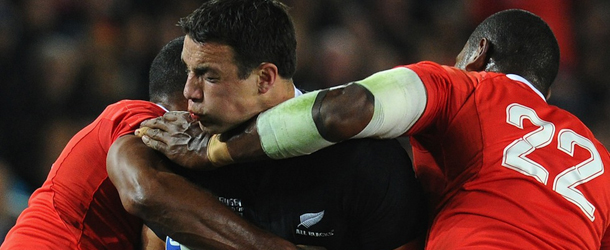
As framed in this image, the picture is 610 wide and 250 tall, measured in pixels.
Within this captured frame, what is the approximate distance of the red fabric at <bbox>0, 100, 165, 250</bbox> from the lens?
3.10m

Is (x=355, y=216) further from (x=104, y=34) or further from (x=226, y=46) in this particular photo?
(x=104, y=34)

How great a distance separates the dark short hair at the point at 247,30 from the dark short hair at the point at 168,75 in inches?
35.4

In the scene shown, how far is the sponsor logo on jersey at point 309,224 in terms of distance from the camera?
2.58 metres

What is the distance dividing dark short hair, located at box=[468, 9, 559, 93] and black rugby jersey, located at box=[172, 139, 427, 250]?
30.5 inches

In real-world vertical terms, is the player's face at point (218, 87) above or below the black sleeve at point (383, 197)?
above

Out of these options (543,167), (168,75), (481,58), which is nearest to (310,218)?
(543,167)

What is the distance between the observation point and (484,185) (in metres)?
2.59

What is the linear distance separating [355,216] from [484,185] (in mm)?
416

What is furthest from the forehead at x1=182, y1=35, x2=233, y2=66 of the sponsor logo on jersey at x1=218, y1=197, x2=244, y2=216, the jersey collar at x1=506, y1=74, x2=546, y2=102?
the jersey collar at x1=506, y1=74, x2=546, y2=102

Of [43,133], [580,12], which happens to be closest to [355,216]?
[43,133]

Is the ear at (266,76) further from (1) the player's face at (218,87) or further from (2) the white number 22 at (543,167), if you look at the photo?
(2) the white number 22 at (543,167)

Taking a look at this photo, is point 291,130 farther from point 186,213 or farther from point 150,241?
point 150,241

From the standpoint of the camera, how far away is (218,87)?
8.34 ft

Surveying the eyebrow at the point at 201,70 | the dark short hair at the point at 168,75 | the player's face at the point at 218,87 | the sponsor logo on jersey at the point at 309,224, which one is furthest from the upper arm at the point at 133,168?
the dark short hair at the point at 168,75
